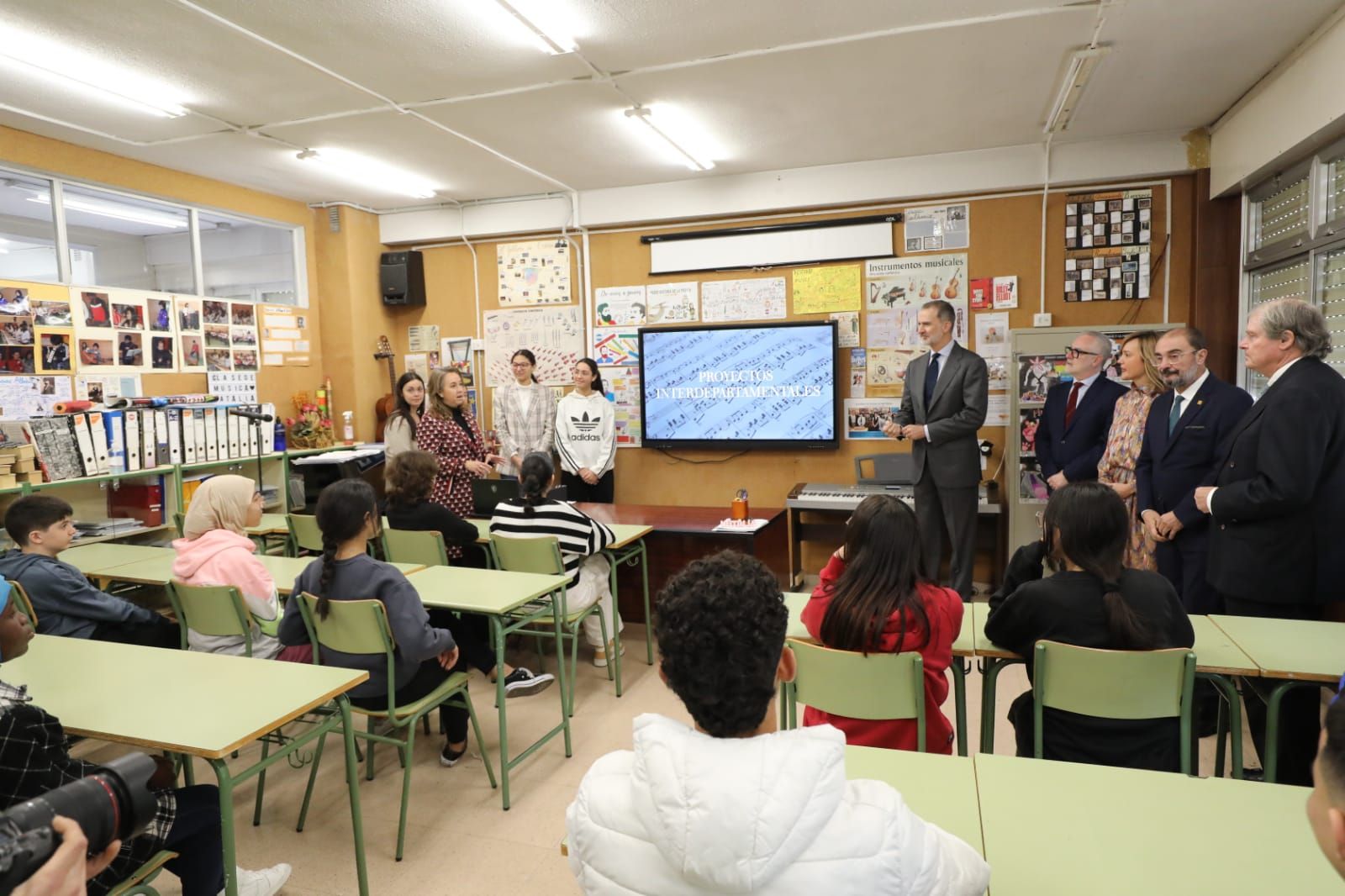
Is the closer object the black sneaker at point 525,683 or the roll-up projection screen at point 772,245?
the black sneaker at point 525,683

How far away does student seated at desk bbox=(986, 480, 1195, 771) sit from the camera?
74.1 inches

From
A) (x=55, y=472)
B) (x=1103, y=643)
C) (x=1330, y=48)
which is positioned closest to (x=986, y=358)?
(x=1330, y=48)

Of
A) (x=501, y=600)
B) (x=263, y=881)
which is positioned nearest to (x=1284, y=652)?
(x=501, y=600)

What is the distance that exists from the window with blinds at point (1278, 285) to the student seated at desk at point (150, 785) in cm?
455

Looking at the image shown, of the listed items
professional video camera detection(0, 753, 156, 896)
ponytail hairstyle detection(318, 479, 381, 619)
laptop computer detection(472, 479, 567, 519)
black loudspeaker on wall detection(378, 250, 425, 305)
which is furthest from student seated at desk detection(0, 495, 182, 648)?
black loudspeaker on wall detection(378, 250, 425, 305)

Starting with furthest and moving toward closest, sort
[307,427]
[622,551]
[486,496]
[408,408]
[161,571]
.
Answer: [307,427], [408,408], [486,496], [622,551], [161,571]

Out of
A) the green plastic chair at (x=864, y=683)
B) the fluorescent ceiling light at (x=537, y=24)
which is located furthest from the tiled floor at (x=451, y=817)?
the fluorescent ceiling light at (x=537, y=24)

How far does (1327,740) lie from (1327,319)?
3847mm

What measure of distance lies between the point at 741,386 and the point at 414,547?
2849 mm

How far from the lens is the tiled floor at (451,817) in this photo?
2.35m

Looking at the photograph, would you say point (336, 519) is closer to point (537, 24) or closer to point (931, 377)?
point (537, 24)

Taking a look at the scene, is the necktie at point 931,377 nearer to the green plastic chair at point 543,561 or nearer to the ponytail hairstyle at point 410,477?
the green plastic chair at point 543,561

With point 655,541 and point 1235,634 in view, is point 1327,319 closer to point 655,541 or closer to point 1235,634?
point 1235,634

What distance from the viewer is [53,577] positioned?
8.87 ft
